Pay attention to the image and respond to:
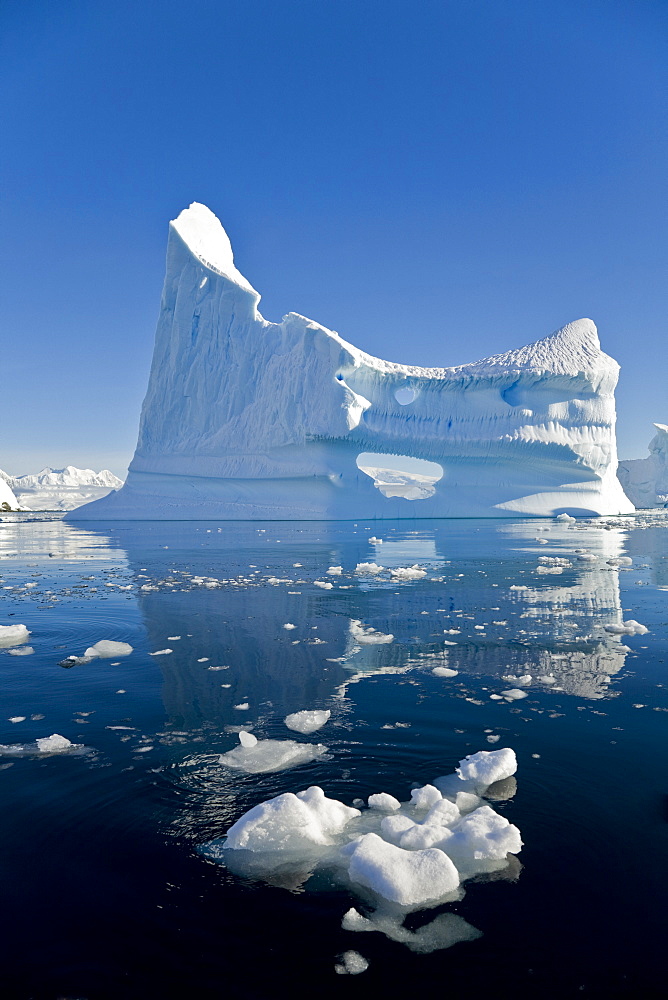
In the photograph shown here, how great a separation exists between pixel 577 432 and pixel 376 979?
26.6m

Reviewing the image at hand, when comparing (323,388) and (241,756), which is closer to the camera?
(241,756)

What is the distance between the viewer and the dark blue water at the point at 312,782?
1521 mm

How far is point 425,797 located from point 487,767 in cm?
33

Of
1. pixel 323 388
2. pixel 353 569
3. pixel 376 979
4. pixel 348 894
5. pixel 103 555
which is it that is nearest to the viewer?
pixel 376 979

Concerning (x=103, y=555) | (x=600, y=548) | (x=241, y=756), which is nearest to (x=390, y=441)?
(x=600, y=548)

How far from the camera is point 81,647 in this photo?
15.1ft

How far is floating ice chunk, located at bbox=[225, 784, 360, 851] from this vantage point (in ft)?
6.50

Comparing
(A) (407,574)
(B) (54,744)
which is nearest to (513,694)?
(B) (54,744)

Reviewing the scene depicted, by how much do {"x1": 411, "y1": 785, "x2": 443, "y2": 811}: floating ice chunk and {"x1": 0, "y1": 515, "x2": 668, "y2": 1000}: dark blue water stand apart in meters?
0.17

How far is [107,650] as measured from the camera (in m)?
4.43

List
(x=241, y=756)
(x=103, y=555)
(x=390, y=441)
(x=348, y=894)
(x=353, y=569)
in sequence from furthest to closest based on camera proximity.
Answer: (x=390, y=441) < (x=103, y=555) < (x=353, y=569) < (x=241, y=756) < (x=348, y=894)

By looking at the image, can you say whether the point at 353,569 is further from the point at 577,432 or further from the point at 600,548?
the point at 577,432

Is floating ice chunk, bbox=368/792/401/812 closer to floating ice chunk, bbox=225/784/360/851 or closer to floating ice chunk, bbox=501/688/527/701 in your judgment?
floating ice chunk, bbox=225/784/360/851

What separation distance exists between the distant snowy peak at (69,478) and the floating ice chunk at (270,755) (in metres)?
132
